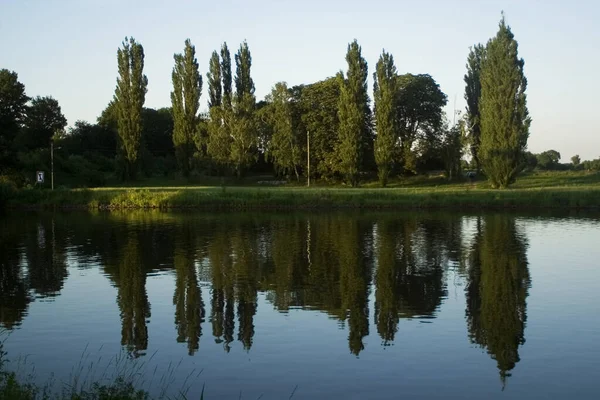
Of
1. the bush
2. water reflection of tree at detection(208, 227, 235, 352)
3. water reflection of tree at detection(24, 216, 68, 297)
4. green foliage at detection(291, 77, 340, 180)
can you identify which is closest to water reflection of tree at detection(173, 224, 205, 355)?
water reflection of tree at detection(208, 227, 235, 352)

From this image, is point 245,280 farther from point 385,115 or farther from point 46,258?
point 385,115

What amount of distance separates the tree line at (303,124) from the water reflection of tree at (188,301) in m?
41.1

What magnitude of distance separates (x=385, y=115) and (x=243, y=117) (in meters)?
15.3

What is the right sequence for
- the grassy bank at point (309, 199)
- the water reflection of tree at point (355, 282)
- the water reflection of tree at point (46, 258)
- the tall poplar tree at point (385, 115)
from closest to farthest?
the water reflection of tree at point (355, 282) → the water reflection of tree at point (46, 258) → the grassy bank at point (309, 199) → the tall poplar tree at point (385, 115)

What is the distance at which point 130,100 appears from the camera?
68375 mm

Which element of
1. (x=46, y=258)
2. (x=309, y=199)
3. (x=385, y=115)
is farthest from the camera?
(x=385, y=115)

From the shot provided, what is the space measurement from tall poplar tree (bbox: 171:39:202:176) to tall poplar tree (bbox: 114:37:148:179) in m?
4.46

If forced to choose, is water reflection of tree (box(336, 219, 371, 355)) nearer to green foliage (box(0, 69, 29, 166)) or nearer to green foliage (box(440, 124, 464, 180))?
green foliage (box(0, 69, 29, 166))

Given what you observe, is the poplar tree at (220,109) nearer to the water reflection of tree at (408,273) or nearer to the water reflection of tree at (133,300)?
the water reflection of tree at (408,273)

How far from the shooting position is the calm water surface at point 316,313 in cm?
1129

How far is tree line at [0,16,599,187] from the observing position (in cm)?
6600

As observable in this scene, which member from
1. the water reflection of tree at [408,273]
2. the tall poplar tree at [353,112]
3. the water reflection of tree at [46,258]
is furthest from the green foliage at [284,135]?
the water reflection of tree at [408,273]

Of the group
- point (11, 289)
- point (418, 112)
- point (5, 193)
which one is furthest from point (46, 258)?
point (418, 112)

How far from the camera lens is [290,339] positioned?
13.6 metres
